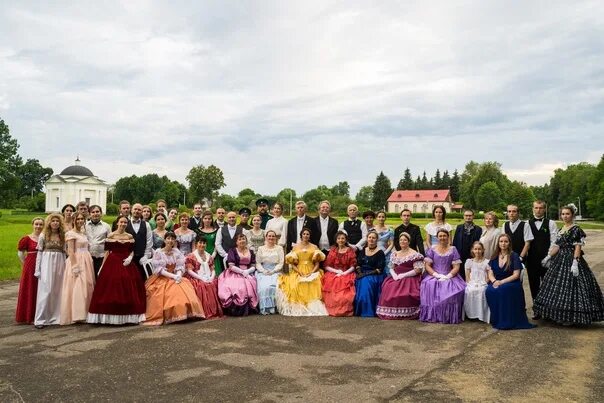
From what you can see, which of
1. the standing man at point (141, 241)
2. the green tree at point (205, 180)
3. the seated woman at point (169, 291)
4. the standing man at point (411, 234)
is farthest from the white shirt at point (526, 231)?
the green tree at point (205, 180)

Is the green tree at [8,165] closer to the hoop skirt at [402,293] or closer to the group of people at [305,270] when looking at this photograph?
the group of people at [305,270]

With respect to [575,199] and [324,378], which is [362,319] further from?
[575,199]

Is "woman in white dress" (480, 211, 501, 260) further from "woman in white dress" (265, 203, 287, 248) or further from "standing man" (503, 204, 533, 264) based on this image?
"woman in white dress" (265, 203, 287, 248)

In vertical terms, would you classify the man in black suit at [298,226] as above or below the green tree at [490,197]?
below

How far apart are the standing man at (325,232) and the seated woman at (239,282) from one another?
1.20 m

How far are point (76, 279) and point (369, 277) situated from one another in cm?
430

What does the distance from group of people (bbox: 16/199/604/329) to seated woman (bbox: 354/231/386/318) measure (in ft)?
0.06

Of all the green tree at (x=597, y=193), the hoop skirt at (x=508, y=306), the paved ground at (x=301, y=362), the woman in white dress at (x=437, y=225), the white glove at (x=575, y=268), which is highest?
the green tree at (x=597, y=193)

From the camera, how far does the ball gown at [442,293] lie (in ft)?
23.3

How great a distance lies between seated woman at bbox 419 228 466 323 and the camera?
7.11m

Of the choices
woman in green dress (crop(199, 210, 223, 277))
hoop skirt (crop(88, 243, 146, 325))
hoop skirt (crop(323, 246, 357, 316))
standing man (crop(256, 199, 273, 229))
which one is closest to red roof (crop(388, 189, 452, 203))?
standing man (crop(256, 199, 273, 229))

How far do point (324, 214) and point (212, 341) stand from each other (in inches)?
141

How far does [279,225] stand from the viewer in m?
9.08

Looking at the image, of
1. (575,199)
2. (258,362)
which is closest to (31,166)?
(575,199)
